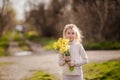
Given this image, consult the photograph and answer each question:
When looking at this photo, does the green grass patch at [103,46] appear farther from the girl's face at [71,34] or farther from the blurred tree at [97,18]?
the girl's face at [71,34]

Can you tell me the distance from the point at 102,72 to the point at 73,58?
576 centimetres

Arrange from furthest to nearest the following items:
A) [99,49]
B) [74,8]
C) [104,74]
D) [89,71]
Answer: [74,8] < [99,49] < [89,71] < [104,74]

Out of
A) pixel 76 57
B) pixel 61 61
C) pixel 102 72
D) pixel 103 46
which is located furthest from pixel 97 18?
pixel 61 61

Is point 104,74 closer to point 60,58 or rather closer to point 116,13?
point 60,58

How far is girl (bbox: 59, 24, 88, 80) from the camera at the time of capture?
25.9 feet

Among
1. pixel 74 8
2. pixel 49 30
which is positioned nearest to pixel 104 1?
pixel 74 8

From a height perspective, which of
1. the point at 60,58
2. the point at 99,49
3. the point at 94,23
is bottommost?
the point at 60,58

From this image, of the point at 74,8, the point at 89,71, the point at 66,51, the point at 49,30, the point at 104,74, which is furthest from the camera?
the point at 49,30

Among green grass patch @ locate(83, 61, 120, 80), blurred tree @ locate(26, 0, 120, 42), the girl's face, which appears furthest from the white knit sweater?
blurred tree @ locate(26, 0, 120, 42)

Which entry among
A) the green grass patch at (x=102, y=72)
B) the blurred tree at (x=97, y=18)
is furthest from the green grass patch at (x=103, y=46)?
the green grass patch at (x=102, y=72)

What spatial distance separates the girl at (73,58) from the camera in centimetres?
791

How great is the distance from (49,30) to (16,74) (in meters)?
48.3

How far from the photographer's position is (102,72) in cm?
1359

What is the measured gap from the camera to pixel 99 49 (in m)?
27.5
